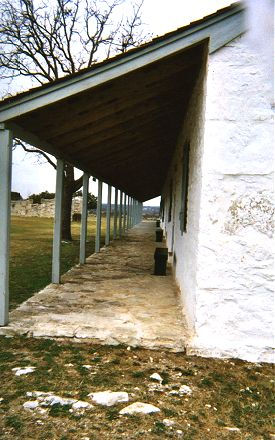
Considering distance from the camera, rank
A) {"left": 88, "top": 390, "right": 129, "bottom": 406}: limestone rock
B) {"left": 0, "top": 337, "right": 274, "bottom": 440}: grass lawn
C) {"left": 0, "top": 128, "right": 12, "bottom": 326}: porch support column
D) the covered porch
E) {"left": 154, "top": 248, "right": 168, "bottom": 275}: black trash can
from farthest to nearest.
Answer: {"left": 154, "top": 248, "right": 168, "bottom": 275}: black trash can → {"left": 0, "top": 128, "right": 12, "bottom": 326}: porch support column → the covered porch → {"left": 88, "top": 390, "right": 129, "bottom": 406}: limestone rock → {"left": 0, "top": 337, "right": 274, "bottom": 440}: grass lawn

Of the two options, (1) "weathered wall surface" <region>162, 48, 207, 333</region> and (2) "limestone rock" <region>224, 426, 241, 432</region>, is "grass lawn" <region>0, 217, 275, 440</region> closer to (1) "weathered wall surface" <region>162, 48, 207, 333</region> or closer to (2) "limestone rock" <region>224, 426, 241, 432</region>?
(2) "limestone rock" <region>224, 426, 241, 432</region>

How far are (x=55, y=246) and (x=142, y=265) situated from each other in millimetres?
3188

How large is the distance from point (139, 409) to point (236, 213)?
2.08m

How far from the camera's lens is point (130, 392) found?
2891mm

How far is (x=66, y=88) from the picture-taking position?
3.84 meters

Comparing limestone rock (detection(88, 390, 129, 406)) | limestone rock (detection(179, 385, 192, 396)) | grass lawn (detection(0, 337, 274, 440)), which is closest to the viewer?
grass lawn (detection(0, 337, 274, 440))

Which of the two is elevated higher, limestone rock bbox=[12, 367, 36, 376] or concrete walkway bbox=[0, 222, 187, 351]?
concrete walkway bbox=[0, 222, 187, 351]

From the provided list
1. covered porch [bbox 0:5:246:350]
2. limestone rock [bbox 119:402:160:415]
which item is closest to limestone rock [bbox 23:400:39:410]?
limestone rock [bbox 119:402:160:415]

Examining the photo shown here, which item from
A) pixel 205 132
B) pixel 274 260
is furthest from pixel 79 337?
pixel 205 132

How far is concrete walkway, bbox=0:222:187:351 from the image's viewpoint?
395cm

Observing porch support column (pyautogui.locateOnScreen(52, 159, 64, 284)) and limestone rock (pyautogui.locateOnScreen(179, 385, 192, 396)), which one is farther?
porch support column (pyautogui.locateOnScreen(52, 159, 64, 284))

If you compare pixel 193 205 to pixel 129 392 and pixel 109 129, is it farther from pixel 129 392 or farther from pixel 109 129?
pixel 129 392

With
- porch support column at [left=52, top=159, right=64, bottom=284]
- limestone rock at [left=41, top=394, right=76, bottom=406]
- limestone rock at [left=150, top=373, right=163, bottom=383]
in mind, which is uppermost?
porch support column at [left=52, top=159, right=64, bottom=284]

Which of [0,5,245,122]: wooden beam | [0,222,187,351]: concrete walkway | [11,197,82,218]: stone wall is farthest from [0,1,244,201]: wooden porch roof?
[11,197,82,218]: stone wall
